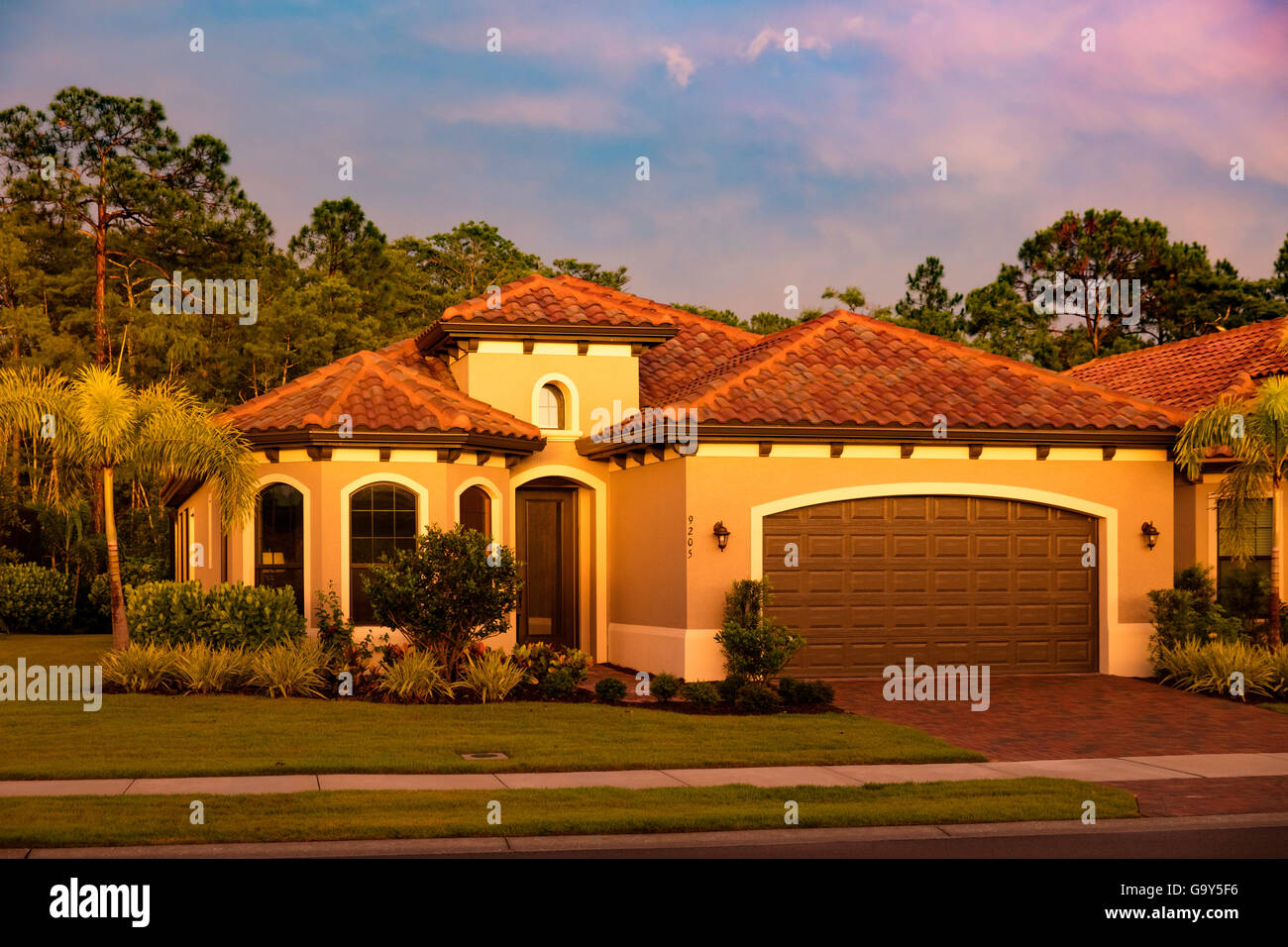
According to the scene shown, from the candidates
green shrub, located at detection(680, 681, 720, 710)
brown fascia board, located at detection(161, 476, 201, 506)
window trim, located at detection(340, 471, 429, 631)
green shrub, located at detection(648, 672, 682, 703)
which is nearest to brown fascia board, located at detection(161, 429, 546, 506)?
window trim, located at detection(340, 471, 429, 631)

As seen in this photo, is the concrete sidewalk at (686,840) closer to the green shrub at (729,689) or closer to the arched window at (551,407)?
the green shrub at (729,689)

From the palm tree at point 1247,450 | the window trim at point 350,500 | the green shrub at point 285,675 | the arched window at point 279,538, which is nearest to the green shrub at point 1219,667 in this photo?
the palm tree at point 1247,450

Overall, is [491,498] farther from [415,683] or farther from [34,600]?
[34,600]

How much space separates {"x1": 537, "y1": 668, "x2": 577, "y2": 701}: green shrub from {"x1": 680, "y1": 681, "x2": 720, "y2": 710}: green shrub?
1549 mm

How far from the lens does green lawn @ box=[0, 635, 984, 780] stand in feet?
39.0

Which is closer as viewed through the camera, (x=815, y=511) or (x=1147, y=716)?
(x=1147, y=716)

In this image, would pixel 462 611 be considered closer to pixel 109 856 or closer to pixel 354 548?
pixel 354 548

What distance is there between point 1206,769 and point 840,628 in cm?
736

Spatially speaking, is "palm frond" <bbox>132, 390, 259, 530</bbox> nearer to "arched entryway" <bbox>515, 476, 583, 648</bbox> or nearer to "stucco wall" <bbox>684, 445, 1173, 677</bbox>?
"arched entryway" <bbox>515, 476, 583, 648</bbox>

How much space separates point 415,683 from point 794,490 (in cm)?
630

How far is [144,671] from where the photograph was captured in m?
16.8

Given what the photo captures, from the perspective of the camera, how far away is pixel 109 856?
8.45 m

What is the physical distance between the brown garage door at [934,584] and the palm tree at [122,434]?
26.2 feet
